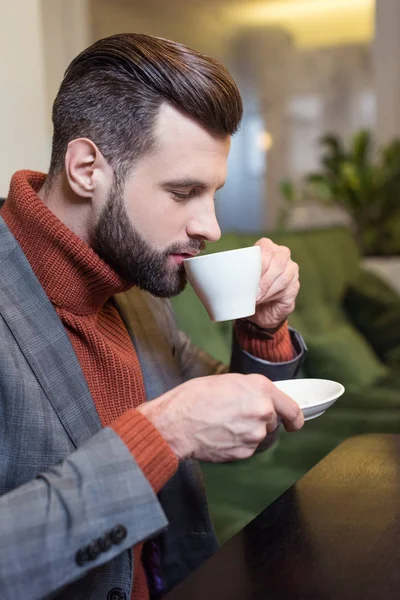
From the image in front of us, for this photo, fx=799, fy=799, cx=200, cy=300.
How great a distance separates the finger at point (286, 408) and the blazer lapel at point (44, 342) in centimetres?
28

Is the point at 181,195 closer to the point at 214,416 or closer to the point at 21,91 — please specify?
the point at 214,416

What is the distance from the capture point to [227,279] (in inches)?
40.4

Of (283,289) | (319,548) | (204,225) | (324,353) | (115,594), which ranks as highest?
(204,225)

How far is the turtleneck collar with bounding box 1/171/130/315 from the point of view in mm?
1103

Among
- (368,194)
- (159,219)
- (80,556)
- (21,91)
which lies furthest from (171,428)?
(368,194)

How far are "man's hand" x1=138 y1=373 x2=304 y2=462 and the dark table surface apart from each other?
98 millimetres

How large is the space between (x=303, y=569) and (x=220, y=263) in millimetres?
414

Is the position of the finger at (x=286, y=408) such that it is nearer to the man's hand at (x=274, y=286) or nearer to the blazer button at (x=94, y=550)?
the blazer button at (x=94, y=550)

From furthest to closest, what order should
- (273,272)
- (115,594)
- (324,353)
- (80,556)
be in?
1. (324,353)
2. (273,272)
3. (115,594)
4. (80,556)

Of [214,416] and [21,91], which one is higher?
[21,91]

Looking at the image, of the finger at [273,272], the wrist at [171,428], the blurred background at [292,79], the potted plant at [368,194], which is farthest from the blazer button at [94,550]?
the blurred background at [292,79]

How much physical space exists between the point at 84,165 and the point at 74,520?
1.75ft

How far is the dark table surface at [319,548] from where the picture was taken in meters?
0.69

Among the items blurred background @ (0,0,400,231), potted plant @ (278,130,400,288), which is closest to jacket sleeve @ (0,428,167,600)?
potted plant @ (278,130,400,288)
